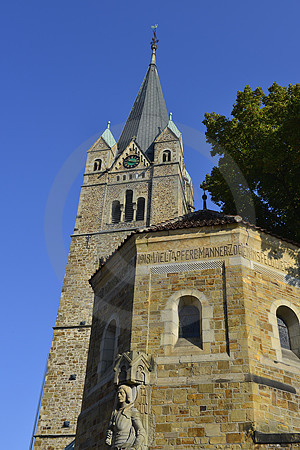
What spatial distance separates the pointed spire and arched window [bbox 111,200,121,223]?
7.15 m

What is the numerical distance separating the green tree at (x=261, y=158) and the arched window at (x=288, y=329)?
13.5 feet

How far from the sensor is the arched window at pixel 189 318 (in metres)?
12.5

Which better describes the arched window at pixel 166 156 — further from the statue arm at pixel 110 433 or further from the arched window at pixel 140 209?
the statue arm at pixel 110 433

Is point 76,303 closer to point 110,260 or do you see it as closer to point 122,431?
point 110,260

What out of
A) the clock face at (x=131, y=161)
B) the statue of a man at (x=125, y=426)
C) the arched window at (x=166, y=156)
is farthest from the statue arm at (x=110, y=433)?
the clock face at (x=131, y=161)

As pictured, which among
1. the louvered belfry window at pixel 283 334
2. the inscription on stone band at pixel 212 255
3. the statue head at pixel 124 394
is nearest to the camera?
the statue head at pixel 124 394

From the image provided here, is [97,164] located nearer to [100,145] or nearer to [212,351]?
[100,145]

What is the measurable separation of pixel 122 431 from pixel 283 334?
4.80m

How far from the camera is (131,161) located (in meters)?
46.8

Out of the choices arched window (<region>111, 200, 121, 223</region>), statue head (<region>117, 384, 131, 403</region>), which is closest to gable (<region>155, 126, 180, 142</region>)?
arched window (<region>111, 200, 121, 223</region>)

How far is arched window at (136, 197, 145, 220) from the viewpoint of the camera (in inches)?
1663

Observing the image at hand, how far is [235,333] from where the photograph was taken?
11.8 m

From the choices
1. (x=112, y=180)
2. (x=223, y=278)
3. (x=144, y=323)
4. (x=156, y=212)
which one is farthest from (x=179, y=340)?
(x=112, y=180)

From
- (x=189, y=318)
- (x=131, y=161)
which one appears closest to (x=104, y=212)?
(x=131, y=161)
